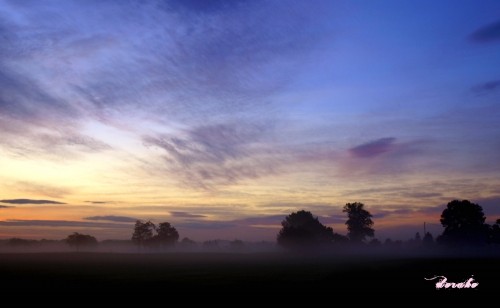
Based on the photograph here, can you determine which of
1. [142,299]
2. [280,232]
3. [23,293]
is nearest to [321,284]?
[142,299]

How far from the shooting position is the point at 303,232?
15588cm

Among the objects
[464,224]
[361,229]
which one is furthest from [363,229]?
[464,224]

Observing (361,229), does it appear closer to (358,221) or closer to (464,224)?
(358,221)

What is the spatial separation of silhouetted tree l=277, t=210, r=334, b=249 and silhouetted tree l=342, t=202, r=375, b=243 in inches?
367

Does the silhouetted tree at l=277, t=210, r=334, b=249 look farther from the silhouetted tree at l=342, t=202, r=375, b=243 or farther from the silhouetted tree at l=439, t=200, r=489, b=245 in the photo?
the silhouetted tree at l=439, t=200, r=489, b=245

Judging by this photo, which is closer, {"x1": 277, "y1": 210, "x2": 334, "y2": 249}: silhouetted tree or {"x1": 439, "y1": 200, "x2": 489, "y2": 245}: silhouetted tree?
{"x1": 439, "y1": 200, "x2": 489, "y2": 245}: silhouetted tree

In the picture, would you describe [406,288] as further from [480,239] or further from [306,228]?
[306,228]

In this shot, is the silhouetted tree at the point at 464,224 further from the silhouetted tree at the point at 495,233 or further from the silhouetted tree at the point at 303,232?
the silhouetted tree at the point at 303,232

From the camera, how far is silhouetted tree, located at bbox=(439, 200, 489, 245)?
12769cm

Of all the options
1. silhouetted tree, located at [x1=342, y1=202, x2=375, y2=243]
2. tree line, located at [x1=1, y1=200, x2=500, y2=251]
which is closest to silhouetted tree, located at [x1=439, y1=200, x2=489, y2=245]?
tree line, located at [x1=1, y1=200, x2=500, y2=251]

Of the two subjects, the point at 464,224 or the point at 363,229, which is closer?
the point at 464,224

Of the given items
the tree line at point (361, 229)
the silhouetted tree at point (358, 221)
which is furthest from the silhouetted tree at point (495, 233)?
the silhouetted tree at point (358, 221)

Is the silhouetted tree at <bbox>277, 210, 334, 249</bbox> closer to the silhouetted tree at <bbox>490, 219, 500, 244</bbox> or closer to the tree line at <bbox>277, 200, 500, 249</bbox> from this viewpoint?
the tree line at <bbox>277, 200, 500, 249</bbox>

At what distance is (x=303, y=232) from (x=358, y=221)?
2797 cm
